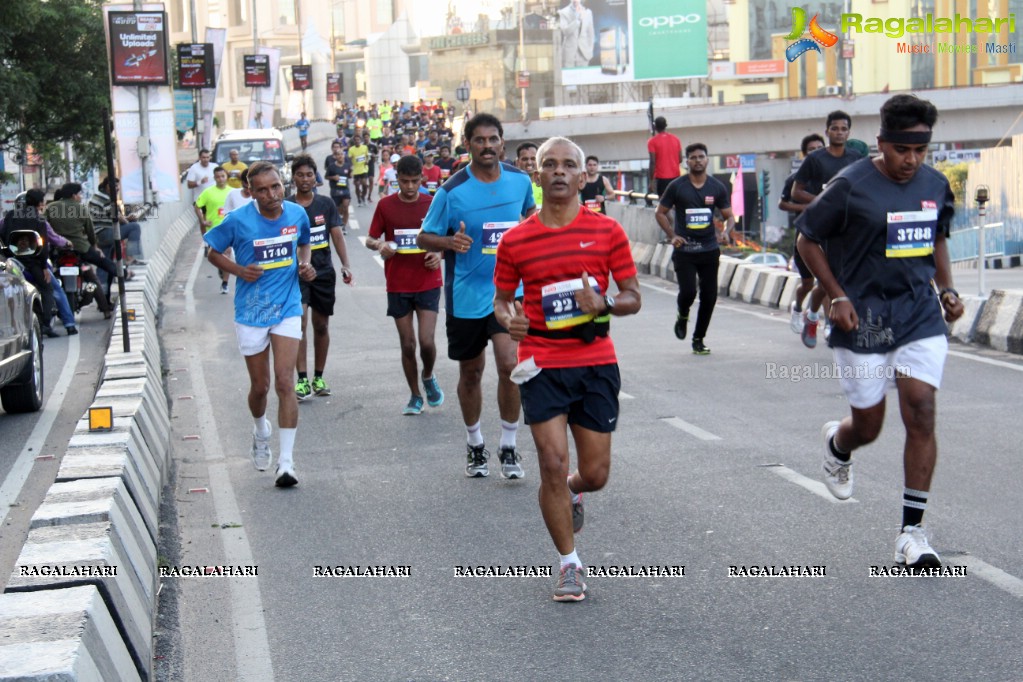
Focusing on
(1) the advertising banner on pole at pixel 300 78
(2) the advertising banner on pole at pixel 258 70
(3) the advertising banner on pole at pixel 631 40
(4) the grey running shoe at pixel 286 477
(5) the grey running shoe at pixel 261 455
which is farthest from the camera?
(3) the advertising banner on pole at pixel 631 40

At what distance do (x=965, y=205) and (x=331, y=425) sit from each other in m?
23.1

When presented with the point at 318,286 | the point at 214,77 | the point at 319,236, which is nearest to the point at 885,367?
the point at 318,286

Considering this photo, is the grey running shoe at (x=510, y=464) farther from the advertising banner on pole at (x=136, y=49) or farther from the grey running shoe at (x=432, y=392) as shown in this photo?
the advertising banner on pole at (x=136, y=49)

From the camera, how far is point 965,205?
3136 centimetres

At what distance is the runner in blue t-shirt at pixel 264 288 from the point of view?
908 centimetres

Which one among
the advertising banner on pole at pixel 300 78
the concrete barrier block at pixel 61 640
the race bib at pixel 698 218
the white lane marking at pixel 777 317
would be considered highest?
the advertising banner on pole at pixel 300 78

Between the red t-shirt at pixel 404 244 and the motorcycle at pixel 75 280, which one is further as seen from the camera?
the motorcycle at pixel 75 280

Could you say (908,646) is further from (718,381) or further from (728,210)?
(728,210)

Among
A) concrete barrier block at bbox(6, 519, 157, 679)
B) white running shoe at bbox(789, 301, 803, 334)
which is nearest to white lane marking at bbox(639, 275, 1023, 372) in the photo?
white running shoe at bbox(789, 301, 803, 334)

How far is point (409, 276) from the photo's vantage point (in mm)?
11141

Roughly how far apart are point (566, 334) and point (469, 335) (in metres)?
2.66

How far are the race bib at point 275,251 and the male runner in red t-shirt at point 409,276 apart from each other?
164cm

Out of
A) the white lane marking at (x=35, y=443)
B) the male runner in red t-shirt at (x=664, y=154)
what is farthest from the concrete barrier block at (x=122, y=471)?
the male runner in red t-shirt at (x=664, y=154)

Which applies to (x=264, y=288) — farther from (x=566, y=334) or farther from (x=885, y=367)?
(x=885, y=367)
